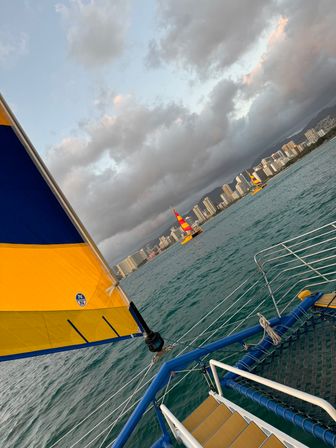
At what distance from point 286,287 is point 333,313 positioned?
7.78 m

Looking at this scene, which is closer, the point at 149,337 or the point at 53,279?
the point at 53,279

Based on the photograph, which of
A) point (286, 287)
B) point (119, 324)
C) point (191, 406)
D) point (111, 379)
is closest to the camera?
point (119, 324)

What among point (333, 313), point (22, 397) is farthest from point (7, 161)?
point (22, 397)

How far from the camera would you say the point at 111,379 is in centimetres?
1487

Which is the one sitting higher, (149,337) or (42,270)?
(42,270)

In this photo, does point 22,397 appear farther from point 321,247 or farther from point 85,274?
point 321,247

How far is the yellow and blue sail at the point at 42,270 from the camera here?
358cm

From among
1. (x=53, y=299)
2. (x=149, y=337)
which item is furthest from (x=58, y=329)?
(x=149, y=337)

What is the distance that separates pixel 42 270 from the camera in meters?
4.02

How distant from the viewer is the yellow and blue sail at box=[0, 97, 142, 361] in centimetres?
358

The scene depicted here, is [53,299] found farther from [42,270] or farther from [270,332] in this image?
[270,332]

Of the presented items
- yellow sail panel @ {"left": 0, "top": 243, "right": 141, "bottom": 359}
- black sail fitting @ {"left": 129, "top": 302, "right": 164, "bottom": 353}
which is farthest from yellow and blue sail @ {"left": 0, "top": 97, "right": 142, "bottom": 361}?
black sail fitting @ {"left": 129, "top": 302, "right": 164, "bottom": 353}

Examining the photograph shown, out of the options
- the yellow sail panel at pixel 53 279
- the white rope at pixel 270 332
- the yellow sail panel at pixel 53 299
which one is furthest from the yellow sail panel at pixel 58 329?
the white rope at pixel 270 332

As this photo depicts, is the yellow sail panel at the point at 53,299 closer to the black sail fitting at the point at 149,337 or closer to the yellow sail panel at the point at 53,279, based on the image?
the yellow sail panel at the point at 53,279
